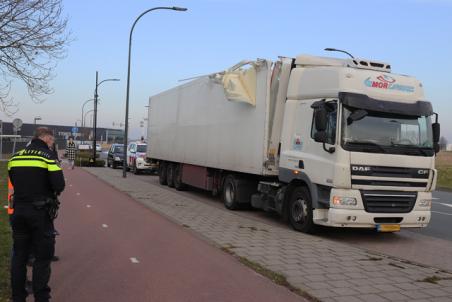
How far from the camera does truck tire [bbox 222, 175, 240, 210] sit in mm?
13375

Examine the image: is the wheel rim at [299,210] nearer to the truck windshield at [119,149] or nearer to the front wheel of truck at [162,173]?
the front wheel of truck at [162,173]

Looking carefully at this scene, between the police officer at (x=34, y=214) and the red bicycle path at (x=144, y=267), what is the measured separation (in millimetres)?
639

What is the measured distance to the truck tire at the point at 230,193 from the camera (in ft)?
43.9

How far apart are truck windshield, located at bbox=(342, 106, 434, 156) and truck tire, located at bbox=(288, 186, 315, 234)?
149 centimetres

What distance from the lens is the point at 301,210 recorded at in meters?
10.2

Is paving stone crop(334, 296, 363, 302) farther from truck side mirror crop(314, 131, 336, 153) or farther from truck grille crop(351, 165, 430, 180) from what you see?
truck side mirror crop(314, 131, 336, 153)

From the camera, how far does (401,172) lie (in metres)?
9.41

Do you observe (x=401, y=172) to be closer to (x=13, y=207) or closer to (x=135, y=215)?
(x=135, y=215)

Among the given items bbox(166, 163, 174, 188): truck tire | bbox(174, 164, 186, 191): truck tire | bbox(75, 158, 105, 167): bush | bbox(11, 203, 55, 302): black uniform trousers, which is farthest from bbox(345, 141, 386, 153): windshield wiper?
bbox(75, 158, 105, 167): bush

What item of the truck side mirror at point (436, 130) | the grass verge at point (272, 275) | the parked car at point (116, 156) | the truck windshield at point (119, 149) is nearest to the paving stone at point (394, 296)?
the grass verge at point (272, 275)

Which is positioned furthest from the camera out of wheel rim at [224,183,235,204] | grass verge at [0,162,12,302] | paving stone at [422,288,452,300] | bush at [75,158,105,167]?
bush at [75,158,105,167]

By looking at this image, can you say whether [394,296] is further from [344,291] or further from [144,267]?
[144,267]

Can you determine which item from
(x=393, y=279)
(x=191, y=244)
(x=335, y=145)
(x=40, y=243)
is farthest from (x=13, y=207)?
(x=335, y=145)

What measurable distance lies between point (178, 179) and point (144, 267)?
40.5 feet
